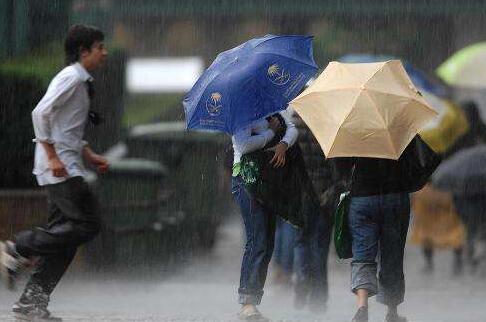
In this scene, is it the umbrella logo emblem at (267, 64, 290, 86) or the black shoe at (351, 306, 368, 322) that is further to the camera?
the umbrella logo emblem at (267, 64, 290, 86)

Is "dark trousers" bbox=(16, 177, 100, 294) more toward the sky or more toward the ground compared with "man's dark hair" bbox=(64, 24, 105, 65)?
more toward the ground

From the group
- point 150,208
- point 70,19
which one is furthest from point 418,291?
point 70,19

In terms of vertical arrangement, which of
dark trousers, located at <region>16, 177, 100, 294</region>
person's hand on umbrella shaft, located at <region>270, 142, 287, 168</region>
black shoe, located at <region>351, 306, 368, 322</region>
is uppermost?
person's hand on umbrella shaft, located at <region>270, 142, 287, 168</region>

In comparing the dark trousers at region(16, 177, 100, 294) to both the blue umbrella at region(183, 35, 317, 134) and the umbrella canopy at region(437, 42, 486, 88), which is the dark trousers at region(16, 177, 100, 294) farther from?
the umbrella canopy at region(437, 42, 486, 88)

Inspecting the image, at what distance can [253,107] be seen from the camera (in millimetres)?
8586

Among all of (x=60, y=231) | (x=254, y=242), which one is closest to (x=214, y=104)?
(x=254, y=242)

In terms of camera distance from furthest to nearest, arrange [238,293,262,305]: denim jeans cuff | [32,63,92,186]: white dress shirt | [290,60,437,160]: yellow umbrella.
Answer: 1. [238,293,262,305]: denim jeans cuff
2. [32,63,92,186]: white dress shirt
3. [290,60,437,160]: yellow umbrella

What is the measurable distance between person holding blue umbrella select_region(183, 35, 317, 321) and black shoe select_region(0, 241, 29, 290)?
50.2 inches

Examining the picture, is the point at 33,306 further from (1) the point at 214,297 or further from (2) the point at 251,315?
(1) the point at 214,297

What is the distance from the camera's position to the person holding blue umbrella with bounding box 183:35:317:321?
8578 mm

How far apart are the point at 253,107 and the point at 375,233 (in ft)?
3.30

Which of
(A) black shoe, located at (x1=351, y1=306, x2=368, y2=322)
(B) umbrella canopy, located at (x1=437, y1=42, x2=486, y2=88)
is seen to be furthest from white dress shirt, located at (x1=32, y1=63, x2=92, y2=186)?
(B) umbrella canopy, located at (x1=437, y1=42, x2=486, y2=88)

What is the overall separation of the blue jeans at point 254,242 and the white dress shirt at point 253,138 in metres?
0.17

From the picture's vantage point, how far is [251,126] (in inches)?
342
